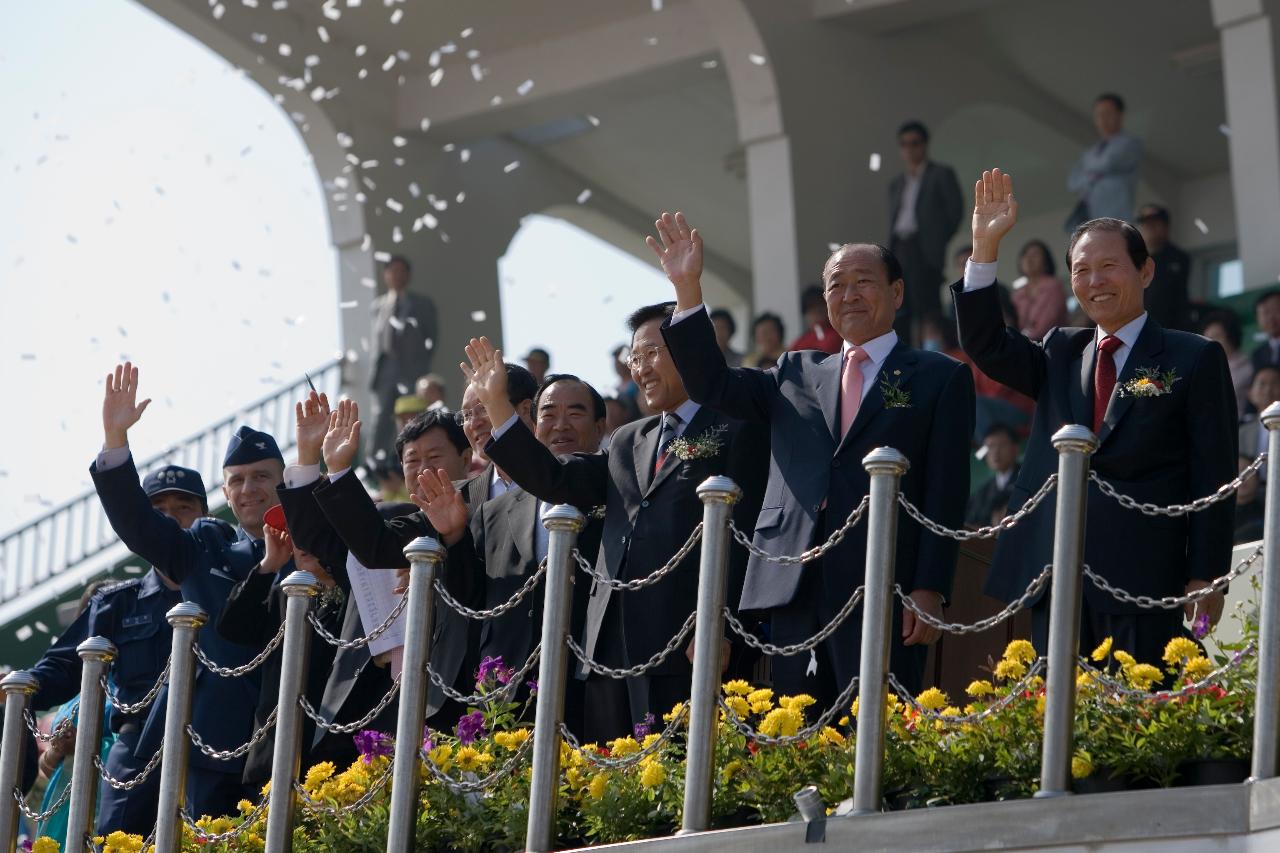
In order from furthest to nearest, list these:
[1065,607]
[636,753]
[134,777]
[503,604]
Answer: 1. [134,777]
2. [503,604]
3. [636,753]
4. [1065,607]

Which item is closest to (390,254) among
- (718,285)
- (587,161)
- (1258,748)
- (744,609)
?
(587,161)

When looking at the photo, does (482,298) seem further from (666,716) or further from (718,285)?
(666,716)

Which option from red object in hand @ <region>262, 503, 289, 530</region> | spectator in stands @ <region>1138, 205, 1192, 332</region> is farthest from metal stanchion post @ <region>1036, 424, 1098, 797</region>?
spectator in stands @ <region>1138, 205, 1192, 332</region>

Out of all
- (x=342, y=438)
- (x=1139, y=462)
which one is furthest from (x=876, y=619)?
(x=342, y=438)

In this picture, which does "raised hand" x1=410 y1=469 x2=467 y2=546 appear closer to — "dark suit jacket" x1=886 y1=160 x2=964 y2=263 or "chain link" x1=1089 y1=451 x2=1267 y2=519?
"chain link" x1=1089 y1=451 x2=1267 y2=519

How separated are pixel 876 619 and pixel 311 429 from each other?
247cm

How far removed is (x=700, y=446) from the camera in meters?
6.26

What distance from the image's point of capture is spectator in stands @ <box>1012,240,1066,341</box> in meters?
12.1

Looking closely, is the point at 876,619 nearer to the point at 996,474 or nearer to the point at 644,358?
the point at 644,358

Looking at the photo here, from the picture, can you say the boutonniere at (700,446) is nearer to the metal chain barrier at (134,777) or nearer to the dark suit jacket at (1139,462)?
the dark suit jacket at (1139,462)

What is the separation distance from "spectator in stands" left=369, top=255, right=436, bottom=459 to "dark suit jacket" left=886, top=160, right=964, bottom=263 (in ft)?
12.9

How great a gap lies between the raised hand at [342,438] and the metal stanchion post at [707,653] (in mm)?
1702

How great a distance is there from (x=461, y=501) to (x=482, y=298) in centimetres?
1152

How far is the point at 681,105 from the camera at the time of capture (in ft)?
59.9
